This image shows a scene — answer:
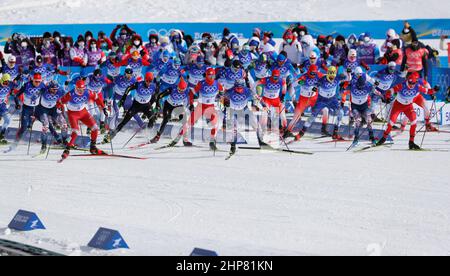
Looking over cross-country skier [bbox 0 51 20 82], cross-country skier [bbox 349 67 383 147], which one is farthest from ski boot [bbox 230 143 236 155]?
cross-country skier [bbox 0 51 20 82]

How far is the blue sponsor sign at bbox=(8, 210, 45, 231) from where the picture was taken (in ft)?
37.3

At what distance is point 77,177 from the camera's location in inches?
628

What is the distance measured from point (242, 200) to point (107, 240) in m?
3.88

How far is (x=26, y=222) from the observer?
1141cm

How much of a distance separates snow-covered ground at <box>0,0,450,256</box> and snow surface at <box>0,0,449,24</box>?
16.1 metres

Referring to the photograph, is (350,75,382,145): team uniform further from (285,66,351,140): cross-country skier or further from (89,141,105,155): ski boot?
(89,141,105,155): ski boot

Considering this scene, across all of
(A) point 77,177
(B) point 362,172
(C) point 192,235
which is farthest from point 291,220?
(A) point 77,177

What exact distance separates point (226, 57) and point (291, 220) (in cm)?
1113

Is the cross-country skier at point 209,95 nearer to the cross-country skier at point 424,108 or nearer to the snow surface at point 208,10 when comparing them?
the cross-country skier at point 424,108

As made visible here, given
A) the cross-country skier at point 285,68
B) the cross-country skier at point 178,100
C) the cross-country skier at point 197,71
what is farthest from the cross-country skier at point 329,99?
the cross-country skier at point 197,71

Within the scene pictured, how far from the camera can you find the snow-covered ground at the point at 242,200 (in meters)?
11.0

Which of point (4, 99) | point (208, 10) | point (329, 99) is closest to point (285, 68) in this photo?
point (329, 99)

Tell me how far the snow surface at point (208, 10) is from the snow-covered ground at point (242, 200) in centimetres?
1608
